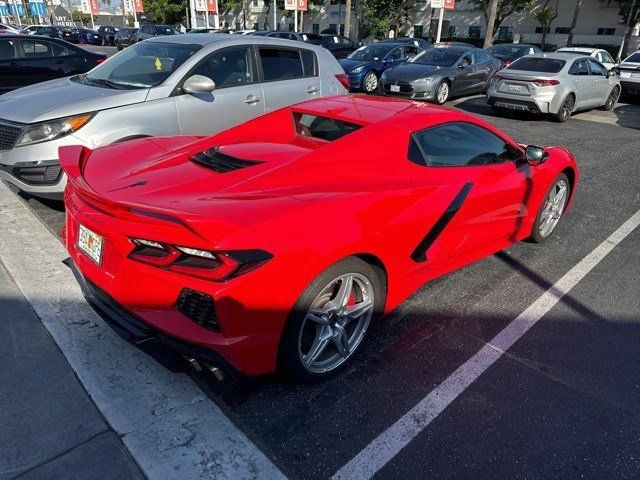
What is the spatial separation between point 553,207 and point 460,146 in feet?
5.55

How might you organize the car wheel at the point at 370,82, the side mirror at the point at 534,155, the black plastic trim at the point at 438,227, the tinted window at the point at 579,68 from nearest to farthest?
1. the black plastic trim at the point at 438,227
2. the side mirror at the point at 534,155
3. the tinted window at the point at 579,68
4. the car wheel at the point at 370,82

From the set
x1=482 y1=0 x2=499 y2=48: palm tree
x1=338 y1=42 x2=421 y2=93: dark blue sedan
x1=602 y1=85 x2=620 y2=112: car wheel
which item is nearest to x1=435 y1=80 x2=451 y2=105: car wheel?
x1=338 y1=42 x2=421 y2=93: dark blue sedan

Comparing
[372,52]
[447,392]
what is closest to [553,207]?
[447,392]

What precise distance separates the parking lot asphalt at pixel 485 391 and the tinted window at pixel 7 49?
28.7ft

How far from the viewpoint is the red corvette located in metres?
2.18

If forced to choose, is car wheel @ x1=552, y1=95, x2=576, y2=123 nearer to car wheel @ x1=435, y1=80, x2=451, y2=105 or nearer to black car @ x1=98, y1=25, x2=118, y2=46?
car wheel @ x1=435, y1=80, x2=451, y2=105

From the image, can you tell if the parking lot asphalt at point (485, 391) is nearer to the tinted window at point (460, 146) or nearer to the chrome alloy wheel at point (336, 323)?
the chrome alloy wheel at point (336, 323)

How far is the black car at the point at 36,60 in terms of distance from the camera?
8688mm

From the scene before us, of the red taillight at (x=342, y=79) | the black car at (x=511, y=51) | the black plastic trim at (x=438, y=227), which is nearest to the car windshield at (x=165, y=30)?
the black car at (x=511, y=51)

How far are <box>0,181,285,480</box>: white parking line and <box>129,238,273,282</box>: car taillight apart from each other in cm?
83

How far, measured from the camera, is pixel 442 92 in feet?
42.1

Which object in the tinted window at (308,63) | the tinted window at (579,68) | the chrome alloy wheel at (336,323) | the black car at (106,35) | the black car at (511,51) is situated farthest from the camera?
the black car at (106,35)

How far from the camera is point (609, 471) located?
2258 millimetres

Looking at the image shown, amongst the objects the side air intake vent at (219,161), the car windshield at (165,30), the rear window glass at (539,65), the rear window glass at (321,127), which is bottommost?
the car windshield at (165,30)
